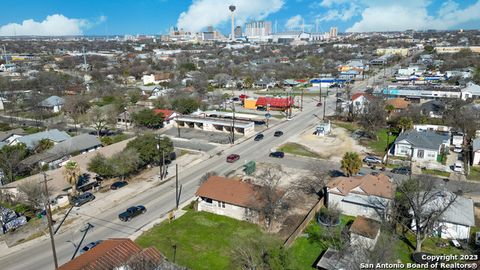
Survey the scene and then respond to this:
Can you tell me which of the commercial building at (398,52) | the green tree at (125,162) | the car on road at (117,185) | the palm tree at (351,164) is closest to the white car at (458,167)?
the palm tree at (351,164)

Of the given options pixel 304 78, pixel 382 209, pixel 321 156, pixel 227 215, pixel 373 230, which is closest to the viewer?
pixel 373 230

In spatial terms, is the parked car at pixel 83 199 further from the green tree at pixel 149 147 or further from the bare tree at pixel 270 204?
the bare tree at pixel 270 204

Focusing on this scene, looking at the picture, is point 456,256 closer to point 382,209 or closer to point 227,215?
point 382,209

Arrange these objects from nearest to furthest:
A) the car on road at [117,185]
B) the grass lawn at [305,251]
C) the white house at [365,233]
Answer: the grass lawn at [305,251]
the white house at [365,233]
the car on road at [117,185]

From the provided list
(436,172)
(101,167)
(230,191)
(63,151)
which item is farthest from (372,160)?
(63,151)

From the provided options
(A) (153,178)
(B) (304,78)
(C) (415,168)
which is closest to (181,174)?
(A) (153,178)

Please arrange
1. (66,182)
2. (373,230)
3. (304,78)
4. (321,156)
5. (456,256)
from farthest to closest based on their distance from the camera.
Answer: (304,78) < (321,156) < (66,182) < (373,230) < (456,256)

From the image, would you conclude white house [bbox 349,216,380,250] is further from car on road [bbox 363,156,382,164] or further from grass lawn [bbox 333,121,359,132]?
grass lawn [bbox 333,121,359,132]
